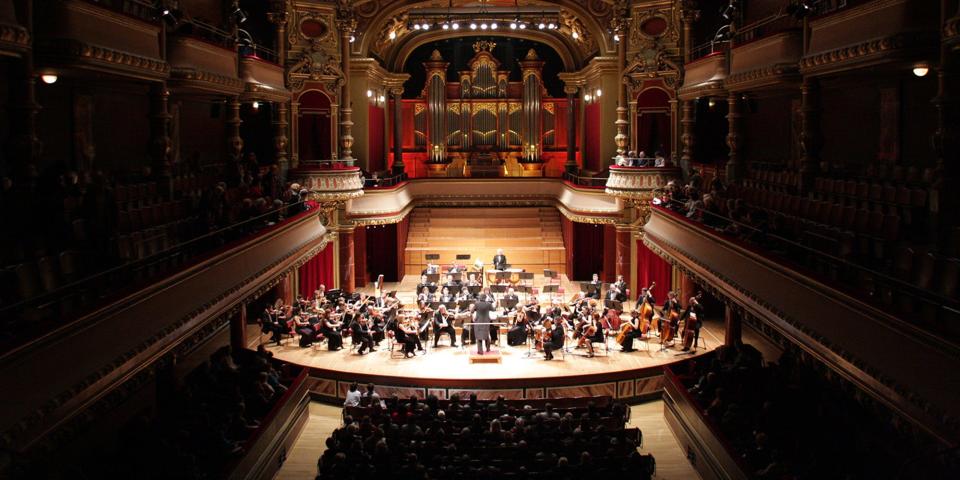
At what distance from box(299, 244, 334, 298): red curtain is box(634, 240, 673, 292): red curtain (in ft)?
25.9

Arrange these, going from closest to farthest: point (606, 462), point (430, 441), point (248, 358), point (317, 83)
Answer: point (606, 462)
point (430, 441)
point (248, 358)
point (317, 83)

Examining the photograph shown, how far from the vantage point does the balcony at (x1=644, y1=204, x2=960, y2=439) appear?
5953 mm

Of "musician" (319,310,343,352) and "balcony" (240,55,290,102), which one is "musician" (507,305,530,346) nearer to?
"musician" (319,310,343,352)

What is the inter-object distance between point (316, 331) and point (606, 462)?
8.16 meters

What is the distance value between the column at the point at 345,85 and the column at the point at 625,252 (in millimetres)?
7329

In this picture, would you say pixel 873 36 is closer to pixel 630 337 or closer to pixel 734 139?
pixel 734 139

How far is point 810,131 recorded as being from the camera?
11.3 metres

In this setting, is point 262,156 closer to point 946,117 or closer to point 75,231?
point 75,231

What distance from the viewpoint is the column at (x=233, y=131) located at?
15.2 m

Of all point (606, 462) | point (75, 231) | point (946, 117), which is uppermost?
point (946, 117)

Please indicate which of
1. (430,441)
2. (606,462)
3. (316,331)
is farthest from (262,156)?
(606,462)

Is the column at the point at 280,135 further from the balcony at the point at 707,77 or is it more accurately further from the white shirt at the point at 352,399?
the balcony at the point at 707,77

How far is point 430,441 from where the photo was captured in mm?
10570

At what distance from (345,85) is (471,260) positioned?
651 cm
